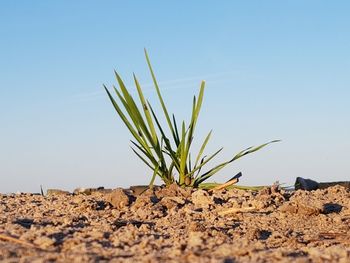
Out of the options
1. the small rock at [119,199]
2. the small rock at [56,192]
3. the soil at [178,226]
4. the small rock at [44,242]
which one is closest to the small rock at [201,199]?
the soil at [178,226]

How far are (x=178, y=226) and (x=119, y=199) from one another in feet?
2.56

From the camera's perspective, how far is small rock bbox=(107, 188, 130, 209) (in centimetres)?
413

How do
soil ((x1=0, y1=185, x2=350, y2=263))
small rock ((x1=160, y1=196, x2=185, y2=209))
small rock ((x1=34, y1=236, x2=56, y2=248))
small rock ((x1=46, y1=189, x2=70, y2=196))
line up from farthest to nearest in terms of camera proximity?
small rock ((x1=46, y1=189, x2=70, y2=196))
small rock ((x1=160, y1=196, x2=185, y2=209))
small rock ((x1=34, y1=236, x2=56, y2=248))
soil ((x1=0, y1=185, x2=350, y2=263))

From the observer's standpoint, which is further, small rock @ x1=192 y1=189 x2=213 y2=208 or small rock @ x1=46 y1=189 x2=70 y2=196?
small rock @ x1=46 y1=189 x2=70 y2=196

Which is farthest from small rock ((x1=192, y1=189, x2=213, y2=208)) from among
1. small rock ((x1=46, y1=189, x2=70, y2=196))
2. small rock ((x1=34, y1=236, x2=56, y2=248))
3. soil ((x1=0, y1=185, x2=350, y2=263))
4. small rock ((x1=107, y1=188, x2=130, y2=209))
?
small rock ((x1=34, y1=236, x2=56, y2=248))

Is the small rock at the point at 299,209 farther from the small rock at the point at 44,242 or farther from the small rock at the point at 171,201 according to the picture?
the small rock at the point at 44,242

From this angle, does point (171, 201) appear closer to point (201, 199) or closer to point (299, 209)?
point (201, 199)

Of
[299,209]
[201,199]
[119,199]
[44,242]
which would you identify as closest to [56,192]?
[119,199]

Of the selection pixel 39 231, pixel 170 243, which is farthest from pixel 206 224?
pixel 39 231

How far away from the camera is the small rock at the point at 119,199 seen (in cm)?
413

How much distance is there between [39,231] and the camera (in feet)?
8.92

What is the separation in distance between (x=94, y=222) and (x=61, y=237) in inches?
30.2

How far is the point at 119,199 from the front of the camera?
416 centimetres

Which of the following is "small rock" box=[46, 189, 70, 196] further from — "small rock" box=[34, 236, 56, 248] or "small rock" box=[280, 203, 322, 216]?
"small rock" box=[34, 236, 56, 248]
